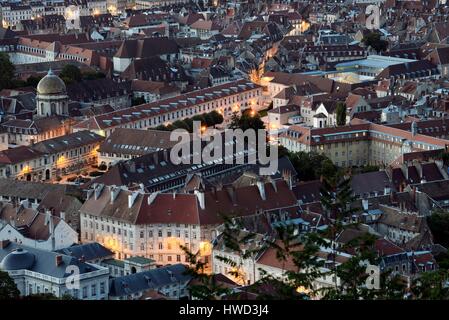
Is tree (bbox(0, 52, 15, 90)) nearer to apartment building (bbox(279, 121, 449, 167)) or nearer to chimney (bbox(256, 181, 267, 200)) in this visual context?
apartment building (bbox(279, 121, 449, 167))

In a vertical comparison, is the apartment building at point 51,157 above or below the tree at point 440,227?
below

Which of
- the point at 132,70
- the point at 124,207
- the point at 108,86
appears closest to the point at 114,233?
the point at 124,207

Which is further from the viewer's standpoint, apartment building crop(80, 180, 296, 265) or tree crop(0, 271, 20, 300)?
apartment building crop(80, 180, 296, 265)

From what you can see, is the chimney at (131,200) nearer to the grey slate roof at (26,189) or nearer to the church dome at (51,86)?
the grey slate roof at (26,189)

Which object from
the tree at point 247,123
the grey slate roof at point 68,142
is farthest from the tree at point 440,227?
the grey slate roof at point 68,142

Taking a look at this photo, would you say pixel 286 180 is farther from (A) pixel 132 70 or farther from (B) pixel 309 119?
(A) pixel 132 70

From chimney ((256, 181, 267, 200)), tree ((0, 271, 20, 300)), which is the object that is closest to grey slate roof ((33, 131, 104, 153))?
chimney ((256, 181, 267, 200))

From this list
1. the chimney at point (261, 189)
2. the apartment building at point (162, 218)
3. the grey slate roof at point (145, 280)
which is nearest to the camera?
the grey slate roof at point (145, 280)

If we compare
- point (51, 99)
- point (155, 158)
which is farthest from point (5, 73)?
point (155, 158)
